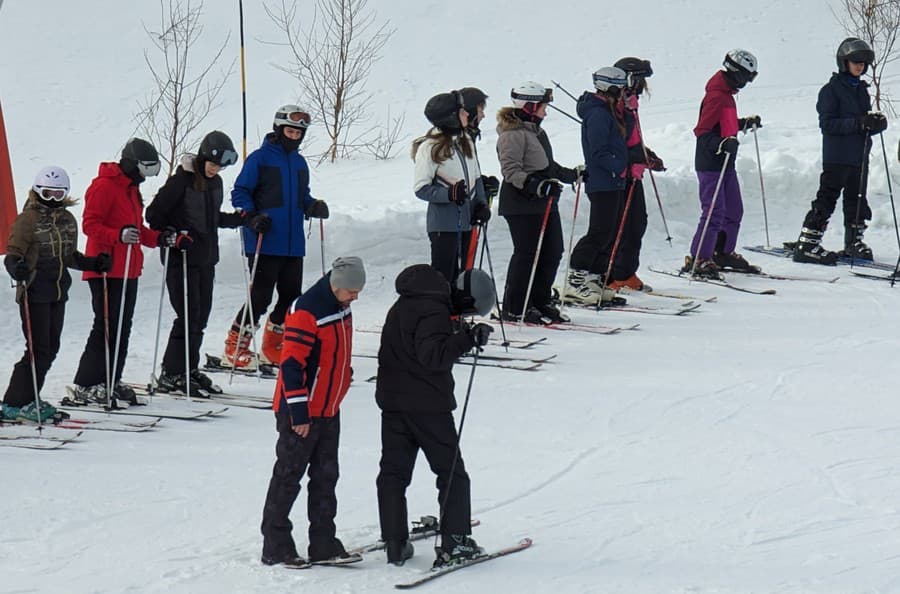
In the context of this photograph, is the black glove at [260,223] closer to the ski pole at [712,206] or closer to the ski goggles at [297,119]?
the ski goggles at [297,119]

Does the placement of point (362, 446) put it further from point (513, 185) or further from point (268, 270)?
point (513, 185)

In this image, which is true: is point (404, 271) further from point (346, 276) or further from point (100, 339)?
point (100, 339)

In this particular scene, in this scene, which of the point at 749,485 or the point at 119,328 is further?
Result: the point at 119,328

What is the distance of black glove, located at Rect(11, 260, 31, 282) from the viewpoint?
7164mm

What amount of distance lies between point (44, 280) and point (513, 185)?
3.66 meters

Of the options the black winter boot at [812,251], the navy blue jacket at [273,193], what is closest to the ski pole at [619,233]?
the black winter boot at [812,251]

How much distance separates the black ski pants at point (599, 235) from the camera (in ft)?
34.7

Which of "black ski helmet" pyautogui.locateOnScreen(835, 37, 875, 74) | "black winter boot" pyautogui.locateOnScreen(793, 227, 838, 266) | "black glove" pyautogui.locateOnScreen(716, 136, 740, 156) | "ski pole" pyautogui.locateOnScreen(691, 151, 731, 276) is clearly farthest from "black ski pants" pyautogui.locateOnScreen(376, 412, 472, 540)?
"black winter boot" pyautogui.locateOnScreen(793, 227, 838, 266)

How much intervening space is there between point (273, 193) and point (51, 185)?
1.62m

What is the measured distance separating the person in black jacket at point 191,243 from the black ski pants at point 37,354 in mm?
827

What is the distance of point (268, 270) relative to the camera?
28.5 feet

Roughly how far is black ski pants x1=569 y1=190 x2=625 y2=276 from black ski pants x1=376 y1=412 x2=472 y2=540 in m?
→ 5.40

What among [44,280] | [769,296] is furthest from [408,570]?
[769,296]

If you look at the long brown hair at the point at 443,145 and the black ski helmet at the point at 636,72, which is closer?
the long brown hair at the point at 443,145
